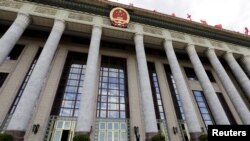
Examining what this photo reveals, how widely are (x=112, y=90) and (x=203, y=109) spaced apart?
10094 mm

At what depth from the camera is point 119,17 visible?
14695 mm

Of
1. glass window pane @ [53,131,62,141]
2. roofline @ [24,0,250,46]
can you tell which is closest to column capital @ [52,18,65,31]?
roofline @ [24,0,250,46]

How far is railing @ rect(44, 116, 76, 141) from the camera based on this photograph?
1095cm

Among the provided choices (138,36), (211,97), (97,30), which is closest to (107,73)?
(97,30)

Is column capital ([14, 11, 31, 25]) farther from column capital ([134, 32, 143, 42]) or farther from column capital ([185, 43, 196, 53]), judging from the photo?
column capital ([185, 43, 196, 53])

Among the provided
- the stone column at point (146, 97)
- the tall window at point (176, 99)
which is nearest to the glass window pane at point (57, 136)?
the stone column at point (146, 97)

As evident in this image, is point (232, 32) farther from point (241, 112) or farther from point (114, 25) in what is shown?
point (114, 25)

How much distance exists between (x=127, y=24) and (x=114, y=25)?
1.33 meters

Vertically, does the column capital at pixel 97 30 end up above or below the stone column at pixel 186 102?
above

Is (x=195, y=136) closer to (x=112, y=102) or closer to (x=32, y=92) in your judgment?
(x=112, y=102)

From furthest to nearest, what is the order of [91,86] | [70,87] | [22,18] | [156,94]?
[156,94] < [70,87] < [22,18] < [91,86]

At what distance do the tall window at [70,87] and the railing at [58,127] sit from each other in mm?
430

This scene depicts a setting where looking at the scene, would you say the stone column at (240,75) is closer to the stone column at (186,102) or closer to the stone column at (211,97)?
the stone column at (211,97)

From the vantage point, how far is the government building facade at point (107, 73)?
10.8 meters
